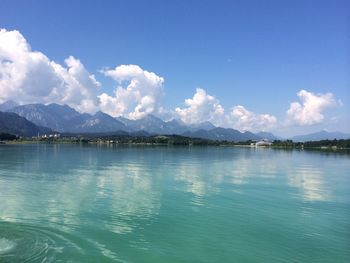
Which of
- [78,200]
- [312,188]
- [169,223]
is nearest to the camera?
[169,223]

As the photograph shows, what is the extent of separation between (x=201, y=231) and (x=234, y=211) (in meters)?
7.17

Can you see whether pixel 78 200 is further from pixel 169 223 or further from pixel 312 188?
pixel 312 188

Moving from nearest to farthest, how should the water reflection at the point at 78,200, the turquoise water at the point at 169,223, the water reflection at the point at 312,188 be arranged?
1. the turquoise water at the point at 169,223
2. the water reflection at the point at 78,200
3. the water reflection at the point at 312,188

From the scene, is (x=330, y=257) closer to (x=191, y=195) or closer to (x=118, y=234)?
(x=118, y=234)

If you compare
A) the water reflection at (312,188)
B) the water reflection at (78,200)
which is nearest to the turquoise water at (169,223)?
the water reflection at (78,200)

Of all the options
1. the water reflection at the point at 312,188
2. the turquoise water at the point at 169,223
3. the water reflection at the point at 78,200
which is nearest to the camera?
the turquoise water at the point at 169,223

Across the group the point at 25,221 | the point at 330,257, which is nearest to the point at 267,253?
the point at 330,257

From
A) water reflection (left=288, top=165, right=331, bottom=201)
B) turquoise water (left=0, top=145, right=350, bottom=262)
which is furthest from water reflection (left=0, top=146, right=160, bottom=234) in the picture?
water reflection (left=288, top=165, right=331, bottom=201)

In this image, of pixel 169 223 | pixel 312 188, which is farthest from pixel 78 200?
pixel 312 188

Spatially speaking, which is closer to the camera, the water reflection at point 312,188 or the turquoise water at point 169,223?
the turquoise water at point 169,223

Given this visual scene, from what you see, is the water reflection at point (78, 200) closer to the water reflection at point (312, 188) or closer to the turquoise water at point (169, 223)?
the turquoise water at point (169, 223)

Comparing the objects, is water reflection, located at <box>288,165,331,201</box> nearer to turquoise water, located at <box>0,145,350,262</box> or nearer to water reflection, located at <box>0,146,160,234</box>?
turquoise water, located at <box>0,145,350,262</box>

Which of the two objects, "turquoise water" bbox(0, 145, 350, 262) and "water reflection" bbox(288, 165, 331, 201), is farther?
"water reflection" bbox(288, 165, 331, 201)

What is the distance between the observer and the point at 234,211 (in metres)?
31.4
